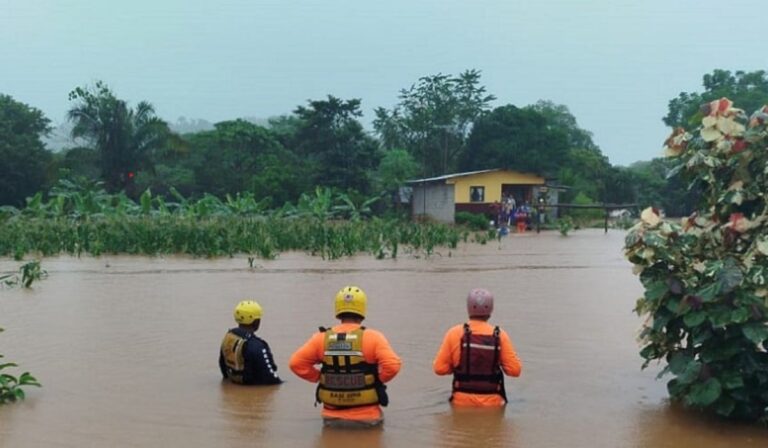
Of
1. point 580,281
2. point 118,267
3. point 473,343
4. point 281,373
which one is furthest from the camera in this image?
point 118,267

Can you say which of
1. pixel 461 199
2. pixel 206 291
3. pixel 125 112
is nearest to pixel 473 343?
pixel 206 291

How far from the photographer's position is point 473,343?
6.85m

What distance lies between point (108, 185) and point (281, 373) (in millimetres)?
40339

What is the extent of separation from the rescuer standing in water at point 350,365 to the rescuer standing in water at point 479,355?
0.66 meters

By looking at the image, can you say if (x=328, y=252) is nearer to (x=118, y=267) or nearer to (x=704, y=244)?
(x=118, y=267)

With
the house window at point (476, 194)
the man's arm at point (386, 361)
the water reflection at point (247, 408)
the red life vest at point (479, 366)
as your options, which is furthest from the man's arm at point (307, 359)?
the house window at point (476, 194)

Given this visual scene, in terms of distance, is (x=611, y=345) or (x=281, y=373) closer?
(x=281, y=373)

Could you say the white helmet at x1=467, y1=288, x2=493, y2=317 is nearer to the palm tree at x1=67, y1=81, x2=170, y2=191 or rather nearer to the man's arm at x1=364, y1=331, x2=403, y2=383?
the man's arm at x1=364, y1=331, x2=403, y2=383

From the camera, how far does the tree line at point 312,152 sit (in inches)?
1804

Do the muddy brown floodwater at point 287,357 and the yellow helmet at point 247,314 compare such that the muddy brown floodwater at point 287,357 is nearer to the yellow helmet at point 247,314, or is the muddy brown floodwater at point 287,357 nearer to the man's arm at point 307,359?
the man's arm at point 307,359

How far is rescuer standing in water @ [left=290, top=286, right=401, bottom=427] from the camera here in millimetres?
6355

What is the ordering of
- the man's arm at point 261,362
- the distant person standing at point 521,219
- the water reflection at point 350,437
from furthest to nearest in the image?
the distant person standing at point 521,219
the man's arm at point 261,362
the water reflection at point 350,437

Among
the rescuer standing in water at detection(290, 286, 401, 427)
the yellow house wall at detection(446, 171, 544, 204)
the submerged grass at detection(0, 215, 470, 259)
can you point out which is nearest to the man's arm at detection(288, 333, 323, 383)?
the rescuer standing in water at detection(290, 286, 401, 427)

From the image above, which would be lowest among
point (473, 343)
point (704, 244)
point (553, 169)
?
point (473, 343)
